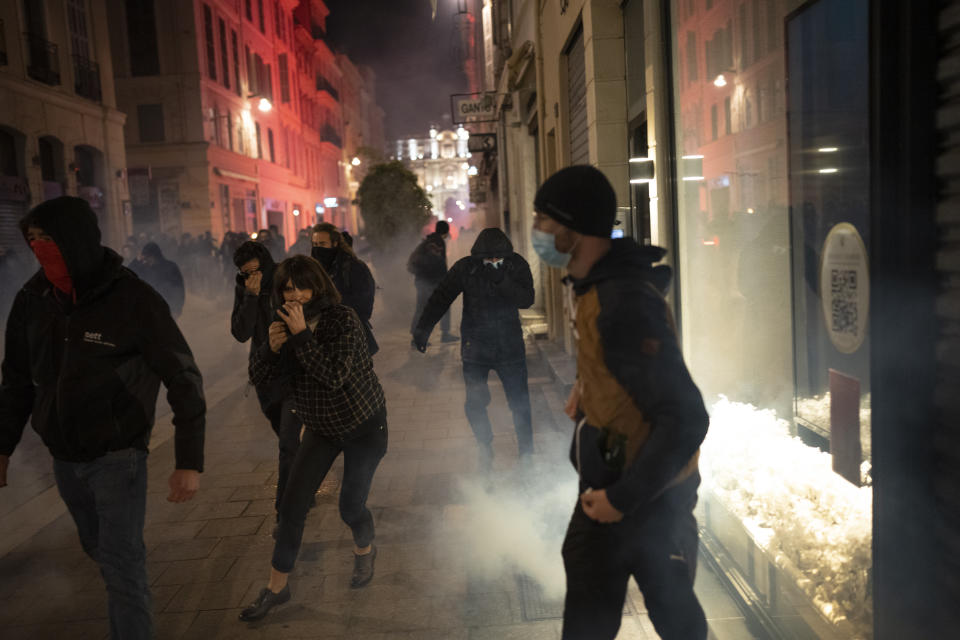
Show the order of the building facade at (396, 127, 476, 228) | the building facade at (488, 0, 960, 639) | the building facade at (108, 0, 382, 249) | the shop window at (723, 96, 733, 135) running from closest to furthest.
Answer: the building facade at (488, 0, 960, 639) < the shop window at (723, 96, 733, 135) < the building facade at (108, 0, 382, 249) < the building facade at (396, 127, 476, 228)

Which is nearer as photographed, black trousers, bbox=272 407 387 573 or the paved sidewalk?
the paved sidewalk

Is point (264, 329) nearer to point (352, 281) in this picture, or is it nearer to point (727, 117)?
point (352, 281)

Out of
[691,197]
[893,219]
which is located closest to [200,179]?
[691,197]

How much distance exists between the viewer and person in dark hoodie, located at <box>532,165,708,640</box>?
88.9 inches

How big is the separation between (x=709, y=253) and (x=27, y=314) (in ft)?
12.5

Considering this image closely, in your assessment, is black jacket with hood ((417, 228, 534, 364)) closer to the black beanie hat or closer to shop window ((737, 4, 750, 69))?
shop window ((737, 4, 750, 69))

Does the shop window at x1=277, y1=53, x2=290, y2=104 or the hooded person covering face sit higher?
the shop window at x1=277, y1=53, x2=290, y2=104

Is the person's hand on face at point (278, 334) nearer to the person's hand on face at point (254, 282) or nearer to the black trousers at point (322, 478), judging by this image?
the black trousers at point (322, 478)

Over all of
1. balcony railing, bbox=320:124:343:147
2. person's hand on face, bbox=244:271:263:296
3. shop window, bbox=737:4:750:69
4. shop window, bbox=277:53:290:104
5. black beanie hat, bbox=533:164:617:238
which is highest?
shop window, bbox=277:53:290:104

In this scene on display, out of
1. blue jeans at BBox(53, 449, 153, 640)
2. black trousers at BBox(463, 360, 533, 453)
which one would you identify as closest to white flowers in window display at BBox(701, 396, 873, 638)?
black trousers at BBox(463, 360, 533, 453)

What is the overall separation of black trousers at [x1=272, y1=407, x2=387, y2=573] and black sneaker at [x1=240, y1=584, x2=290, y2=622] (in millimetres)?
128

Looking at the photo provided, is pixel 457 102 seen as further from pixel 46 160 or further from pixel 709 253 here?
pixel 709 253

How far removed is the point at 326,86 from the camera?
63625 millimetres

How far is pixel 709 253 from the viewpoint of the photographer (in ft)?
17.3
